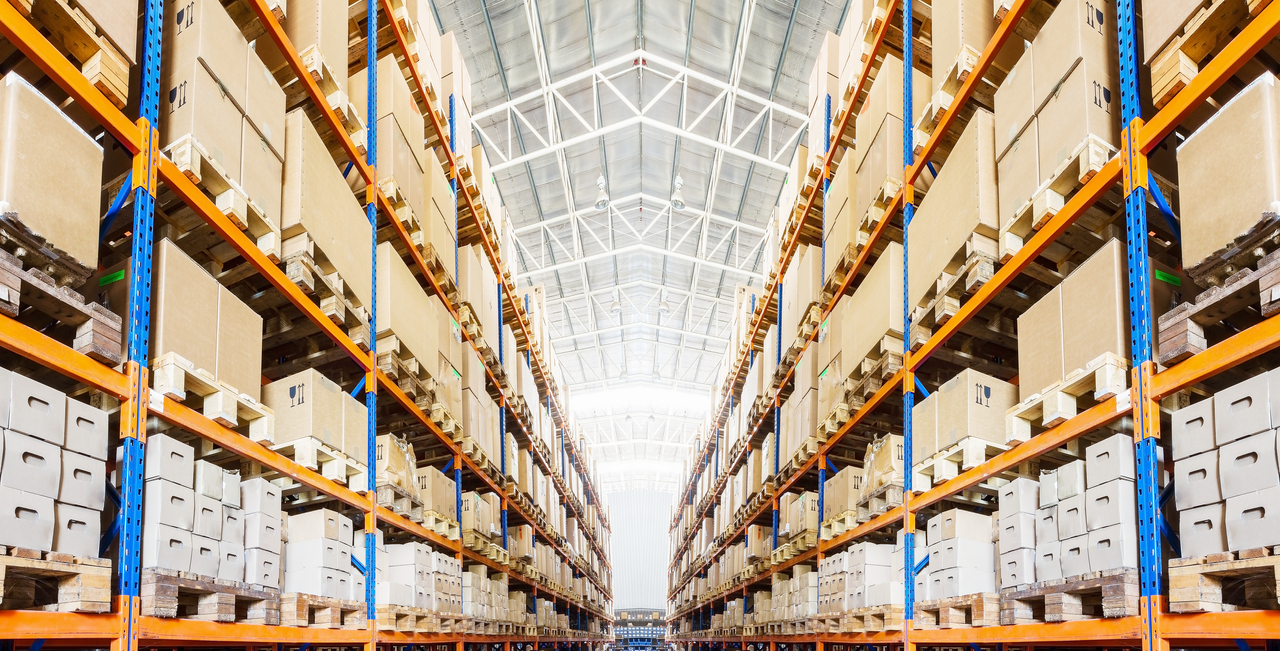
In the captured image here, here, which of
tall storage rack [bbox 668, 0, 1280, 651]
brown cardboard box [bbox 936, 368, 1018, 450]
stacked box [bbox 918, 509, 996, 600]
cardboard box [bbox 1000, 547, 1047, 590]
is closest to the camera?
tall storage rack [bbox 668, 0, 1280, 651]

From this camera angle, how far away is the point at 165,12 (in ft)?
14.2

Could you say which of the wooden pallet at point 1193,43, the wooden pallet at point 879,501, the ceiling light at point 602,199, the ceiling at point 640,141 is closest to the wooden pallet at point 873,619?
the wooden pallet at point 879,501

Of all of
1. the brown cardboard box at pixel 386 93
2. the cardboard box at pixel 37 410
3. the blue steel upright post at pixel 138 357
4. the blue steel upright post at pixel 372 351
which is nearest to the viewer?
the cardboard box at pixel 37 410

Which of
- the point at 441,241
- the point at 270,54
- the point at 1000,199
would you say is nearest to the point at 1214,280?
the point at 1000,199

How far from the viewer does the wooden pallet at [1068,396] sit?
372 cm

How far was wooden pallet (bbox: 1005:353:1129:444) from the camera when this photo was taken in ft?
12.2

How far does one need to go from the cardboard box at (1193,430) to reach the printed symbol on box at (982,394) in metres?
1.56

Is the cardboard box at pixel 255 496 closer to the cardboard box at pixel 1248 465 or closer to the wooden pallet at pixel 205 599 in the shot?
the wooden pallet at pixel 205 599

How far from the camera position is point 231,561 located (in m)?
4.25

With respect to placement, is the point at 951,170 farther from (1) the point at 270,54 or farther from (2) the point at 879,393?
(1) the point at 270,54

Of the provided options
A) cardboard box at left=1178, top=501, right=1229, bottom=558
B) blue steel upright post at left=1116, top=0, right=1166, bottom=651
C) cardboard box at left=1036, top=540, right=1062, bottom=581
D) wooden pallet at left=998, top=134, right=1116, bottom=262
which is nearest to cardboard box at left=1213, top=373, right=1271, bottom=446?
cardboard box at left=1178, top=501, right=1229, bottom=558

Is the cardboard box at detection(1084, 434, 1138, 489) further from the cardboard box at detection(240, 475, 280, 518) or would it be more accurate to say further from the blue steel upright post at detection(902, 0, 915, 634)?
the cardboard box at detection(240, 475, 280, 518)

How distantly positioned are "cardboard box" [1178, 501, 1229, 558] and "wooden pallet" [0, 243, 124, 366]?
13.0 ft

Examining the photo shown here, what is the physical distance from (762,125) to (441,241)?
34.4 feet
